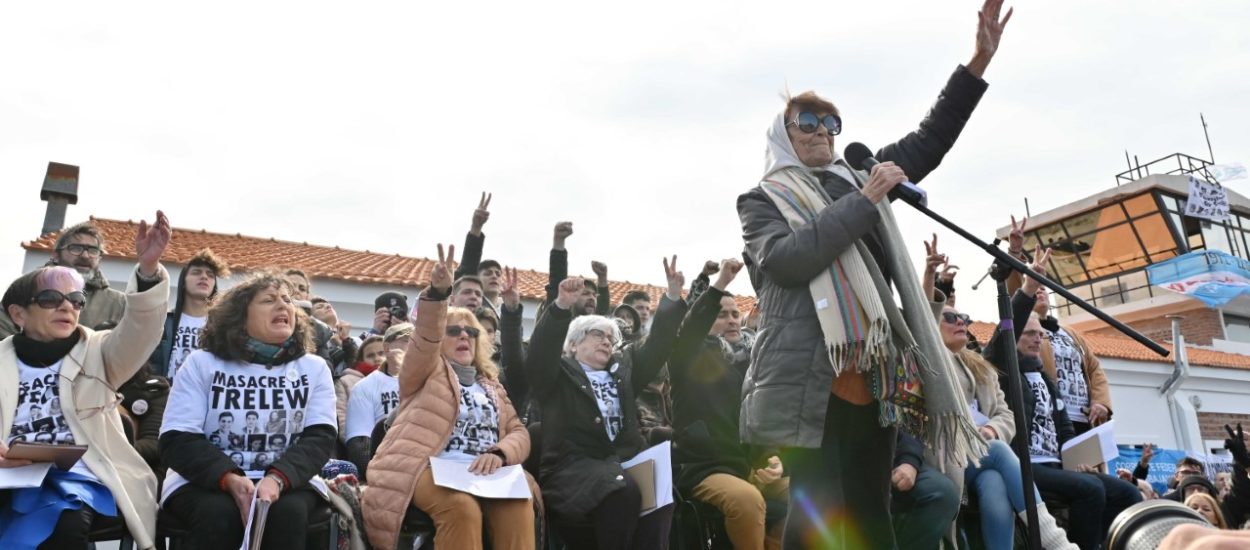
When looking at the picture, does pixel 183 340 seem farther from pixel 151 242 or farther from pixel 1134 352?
pixel 1134 352

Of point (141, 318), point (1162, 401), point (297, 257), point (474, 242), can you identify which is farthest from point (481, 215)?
point (1162, 401)

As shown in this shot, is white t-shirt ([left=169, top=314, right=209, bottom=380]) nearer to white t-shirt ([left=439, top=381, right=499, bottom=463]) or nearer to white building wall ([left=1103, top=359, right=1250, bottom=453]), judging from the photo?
white t-shirt ([left=439, top=381, right=499, bottom=463])

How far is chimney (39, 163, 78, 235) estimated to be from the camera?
15.8 metres

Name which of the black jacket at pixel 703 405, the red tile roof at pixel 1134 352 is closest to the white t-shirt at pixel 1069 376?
the black jacket at pixel 703 405

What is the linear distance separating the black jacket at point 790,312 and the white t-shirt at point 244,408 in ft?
7.72

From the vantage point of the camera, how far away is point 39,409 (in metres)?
3.94

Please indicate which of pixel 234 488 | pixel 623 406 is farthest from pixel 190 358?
pixel 623 406

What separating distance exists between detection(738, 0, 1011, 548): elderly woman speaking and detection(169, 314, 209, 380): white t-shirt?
12.9 ft

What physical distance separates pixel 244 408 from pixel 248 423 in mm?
70

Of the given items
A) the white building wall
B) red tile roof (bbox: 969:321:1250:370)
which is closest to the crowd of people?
the white building wall

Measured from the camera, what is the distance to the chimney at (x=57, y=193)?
15.8 meters

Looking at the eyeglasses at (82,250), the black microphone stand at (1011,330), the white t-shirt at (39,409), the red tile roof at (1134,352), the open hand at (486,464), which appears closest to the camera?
the black microphone stand at (1011,330)

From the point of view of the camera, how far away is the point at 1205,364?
70.7 feet

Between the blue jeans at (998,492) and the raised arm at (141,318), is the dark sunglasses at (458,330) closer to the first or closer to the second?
the raised arm at (141,318)
